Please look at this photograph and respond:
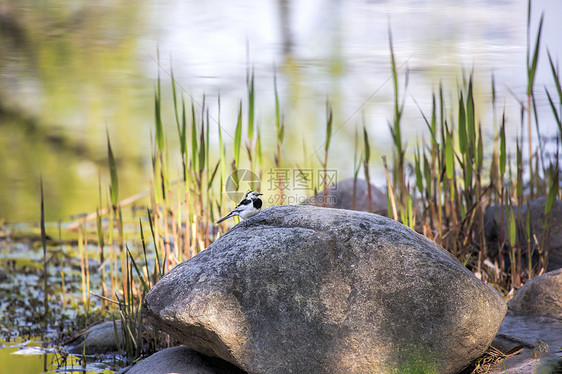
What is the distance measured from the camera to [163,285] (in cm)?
277

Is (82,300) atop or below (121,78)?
below

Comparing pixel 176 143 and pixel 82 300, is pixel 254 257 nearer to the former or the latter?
pixel 82 300

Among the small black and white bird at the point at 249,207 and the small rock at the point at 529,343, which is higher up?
the small black and white bird at the point at 249,207

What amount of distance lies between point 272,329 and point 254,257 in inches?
13.4

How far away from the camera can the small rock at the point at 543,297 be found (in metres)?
3.24

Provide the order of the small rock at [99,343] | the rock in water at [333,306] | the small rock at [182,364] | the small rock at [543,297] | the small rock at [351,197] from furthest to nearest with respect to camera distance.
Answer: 1. the small rock at [351,197]
2. the small rock at [99,343]
3. the small rock at [543,297]
4. the small rock at [182,364]
5. the rock in water at [333,306]

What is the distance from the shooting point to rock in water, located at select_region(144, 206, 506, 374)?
8.41ft

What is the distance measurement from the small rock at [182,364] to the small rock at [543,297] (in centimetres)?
169

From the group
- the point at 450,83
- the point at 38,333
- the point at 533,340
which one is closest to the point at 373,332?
the point at 533,340

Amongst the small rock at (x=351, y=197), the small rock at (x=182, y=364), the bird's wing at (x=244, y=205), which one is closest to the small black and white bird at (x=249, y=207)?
the bird's wing at (x=244, y=205)

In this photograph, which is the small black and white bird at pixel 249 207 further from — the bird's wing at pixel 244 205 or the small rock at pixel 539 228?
the small rock at pixel 539 228

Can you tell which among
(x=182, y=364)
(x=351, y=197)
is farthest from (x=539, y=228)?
(x=182, y=364)

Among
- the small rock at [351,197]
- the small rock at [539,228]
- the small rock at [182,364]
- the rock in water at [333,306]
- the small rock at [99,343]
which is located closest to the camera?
the rock in water at [333,306]

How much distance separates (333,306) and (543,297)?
142 centimetres
